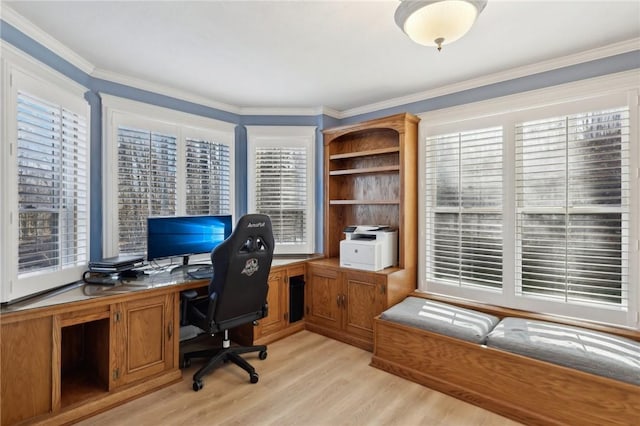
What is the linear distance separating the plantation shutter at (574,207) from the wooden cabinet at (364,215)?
0.97m

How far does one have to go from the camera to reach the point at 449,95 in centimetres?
321

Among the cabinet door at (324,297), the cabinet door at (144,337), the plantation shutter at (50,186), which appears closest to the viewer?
the plantation shutter at (50,186)

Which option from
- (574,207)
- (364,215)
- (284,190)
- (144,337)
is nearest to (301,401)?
(144,337)

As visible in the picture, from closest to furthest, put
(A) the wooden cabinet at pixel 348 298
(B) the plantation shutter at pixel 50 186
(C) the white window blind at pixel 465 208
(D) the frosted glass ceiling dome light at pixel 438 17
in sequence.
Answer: (D) the frosted glass ceiling dome light at pixel 438 17 → (B) the plantation shutter at pixel 50 186 → (C) the white window blind at pixel 465 208 → (A) the wooden cabinet at pixel 348 298

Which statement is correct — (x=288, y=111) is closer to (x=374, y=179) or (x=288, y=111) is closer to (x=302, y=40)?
(x=374, y=179)

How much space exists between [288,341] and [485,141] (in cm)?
275

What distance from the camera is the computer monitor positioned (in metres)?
2.81

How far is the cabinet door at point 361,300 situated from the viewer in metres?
3.09

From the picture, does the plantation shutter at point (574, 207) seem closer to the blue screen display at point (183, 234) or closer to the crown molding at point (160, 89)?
the blue screen display at point (183, 234)

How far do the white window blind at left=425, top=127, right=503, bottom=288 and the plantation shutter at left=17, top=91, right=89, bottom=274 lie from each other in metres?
3.16

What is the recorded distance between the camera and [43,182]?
223cm

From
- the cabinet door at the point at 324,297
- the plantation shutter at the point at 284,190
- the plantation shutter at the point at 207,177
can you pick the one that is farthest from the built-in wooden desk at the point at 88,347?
the plantation shutter at the point at 284,190

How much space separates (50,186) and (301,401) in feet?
7.77

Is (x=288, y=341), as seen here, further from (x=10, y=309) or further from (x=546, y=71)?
(x=546, y=71)
